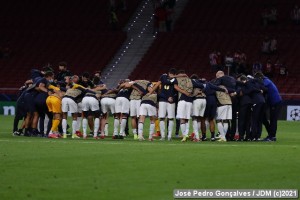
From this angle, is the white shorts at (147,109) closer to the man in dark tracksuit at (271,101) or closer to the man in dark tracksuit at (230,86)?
the man in dark tracksuit at (230,86)

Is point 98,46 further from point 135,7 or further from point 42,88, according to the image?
point 42,88

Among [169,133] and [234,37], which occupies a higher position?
[234,37]

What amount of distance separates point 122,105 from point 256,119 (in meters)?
4.12

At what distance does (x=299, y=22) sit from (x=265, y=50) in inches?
124

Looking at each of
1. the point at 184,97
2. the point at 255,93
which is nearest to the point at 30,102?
the point at 184,97

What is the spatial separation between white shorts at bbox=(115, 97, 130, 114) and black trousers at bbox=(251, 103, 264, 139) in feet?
12.7

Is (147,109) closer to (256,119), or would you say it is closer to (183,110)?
(183,110)

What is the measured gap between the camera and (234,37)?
2164 inches

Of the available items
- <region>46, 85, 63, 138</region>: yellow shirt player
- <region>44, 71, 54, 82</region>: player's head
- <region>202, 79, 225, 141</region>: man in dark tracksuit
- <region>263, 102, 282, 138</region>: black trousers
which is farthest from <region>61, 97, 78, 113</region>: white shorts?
<region>263, 102, 282, 138</region>: black trousers

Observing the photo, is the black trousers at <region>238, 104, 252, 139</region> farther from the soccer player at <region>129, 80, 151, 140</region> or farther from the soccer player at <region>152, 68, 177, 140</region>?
the soccer player at <region>129, 80, 151, 140</region>

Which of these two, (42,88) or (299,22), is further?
(299,22)

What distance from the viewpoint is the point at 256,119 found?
1174 inches

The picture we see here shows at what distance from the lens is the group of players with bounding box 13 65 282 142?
29219 mm

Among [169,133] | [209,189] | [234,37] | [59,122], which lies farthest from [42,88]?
[234,37]
